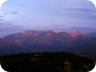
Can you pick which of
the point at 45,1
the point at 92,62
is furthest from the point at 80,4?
the point at 92,62

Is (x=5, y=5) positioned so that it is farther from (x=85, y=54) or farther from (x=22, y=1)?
(x=85, y=54)

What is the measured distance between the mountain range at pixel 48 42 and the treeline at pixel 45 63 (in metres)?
0.05

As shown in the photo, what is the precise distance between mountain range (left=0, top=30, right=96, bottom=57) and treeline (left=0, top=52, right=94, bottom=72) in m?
0.05

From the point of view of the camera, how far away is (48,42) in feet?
12.0

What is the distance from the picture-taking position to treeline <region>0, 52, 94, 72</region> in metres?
3.58

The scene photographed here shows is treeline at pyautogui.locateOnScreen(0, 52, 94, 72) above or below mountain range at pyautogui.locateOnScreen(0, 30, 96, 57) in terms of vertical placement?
below

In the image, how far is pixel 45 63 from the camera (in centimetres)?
360

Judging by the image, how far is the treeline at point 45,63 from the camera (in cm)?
358

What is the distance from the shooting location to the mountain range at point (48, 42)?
11.9 feet

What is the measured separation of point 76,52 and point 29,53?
446 mm

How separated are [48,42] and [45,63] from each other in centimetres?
20

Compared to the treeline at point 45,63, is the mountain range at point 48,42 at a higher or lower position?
higher

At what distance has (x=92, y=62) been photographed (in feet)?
12.0

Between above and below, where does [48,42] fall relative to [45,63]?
above
